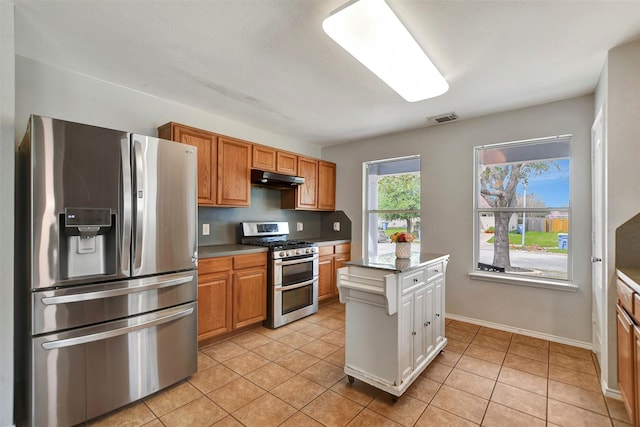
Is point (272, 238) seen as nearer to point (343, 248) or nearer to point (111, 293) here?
point (343, 248)

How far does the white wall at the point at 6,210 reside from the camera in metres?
1.60

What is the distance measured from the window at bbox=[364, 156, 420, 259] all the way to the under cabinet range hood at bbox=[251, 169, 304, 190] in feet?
4.07

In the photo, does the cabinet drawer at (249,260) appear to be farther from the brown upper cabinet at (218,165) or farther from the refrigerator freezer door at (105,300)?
the refrigerator freezer door at (105,300)

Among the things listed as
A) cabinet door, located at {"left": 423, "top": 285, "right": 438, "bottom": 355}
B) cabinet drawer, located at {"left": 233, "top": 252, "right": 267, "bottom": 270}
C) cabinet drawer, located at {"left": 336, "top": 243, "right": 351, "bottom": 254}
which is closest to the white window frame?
cabinet door, located at {"left": 423, "top": 285, "right": 438, "bottom": 355}

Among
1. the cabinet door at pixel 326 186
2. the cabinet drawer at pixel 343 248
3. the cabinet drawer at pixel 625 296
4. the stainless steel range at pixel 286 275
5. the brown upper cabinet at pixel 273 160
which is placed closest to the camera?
the cabinet drawer at pixel 625 296

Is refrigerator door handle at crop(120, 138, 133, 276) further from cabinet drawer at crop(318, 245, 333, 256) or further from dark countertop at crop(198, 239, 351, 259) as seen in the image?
cabinet drawer at crop(318, 245, 333, 256)

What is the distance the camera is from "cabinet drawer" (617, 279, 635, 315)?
164 cm

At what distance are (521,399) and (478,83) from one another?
2.53 metres

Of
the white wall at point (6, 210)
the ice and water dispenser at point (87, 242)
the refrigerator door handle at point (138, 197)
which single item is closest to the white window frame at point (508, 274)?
the refrigerator door handle at point (138, 197)

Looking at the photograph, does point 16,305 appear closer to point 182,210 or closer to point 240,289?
point 182,210

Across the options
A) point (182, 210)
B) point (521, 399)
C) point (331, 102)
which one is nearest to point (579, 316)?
point (521, 399)

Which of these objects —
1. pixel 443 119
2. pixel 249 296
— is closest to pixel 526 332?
pixel 443 119

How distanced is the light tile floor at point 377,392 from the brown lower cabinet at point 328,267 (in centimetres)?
124

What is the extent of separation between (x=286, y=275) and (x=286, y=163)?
152 centimetres
